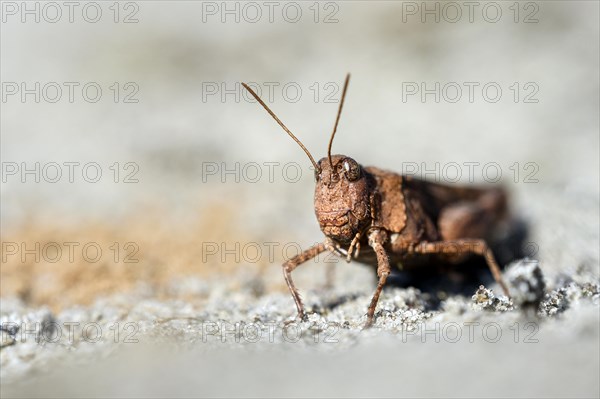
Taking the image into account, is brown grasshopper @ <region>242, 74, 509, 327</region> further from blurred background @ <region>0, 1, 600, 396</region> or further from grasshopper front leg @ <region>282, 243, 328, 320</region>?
blurred background @ <region>0, 1, 600, 396</region>

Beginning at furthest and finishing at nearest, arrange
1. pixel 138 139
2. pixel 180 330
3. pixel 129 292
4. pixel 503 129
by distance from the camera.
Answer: pixel 138 139 < pixel 503 129 < pixel 129 292 < pixel 180 330

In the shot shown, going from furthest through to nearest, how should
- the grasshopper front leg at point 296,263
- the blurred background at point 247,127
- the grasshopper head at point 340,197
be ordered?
1. the blurred background at point 247,127
2. the grasshopper front leg at point 296,263
3. the grasshopper head at point 340,197

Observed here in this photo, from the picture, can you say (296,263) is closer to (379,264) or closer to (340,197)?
(379,264)

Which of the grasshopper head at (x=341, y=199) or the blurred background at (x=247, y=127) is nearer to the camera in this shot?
the grasshopper head at (x=341, y=199)

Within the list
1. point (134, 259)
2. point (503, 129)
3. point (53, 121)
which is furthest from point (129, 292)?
point (53, 121)

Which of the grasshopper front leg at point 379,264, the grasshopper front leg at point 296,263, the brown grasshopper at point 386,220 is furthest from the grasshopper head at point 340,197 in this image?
the grasshopper front leg at point 296,263

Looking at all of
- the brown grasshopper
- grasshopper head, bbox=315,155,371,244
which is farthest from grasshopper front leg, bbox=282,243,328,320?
grasshopper head, bbox=315,155,371,244

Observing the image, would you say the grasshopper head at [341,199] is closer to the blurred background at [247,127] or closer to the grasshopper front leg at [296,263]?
the grasshopper front leg at [296,263]

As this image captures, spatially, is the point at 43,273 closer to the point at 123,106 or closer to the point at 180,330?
the point at 180,330
